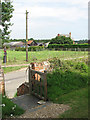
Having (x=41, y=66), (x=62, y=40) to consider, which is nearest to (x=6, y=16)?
(x=41, y=66)

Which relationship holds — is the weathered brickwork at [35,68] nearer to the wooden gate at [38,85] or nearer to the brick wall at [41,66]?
the brick wall at [41,66]

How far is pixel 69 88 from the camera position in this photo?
5297mm

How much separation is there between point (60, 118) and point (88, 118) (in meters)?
0.60

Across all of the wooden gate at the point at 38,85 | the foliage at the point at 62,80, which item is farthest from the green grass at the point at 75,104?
the wooden gate at the point at 38,85

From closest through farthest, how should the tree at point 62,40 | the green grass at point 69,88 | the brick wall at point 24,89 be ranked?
the green grass at point 69,88 → the brick wall at point 24,89 → the tree at point 62,40

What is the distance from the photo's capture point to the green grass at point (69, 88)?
368cm

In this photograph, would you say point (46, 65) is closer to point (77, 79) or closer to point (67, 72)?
point (67, 72)

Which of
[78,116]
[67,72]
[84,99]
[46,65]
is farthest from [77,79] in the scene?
[78,116]

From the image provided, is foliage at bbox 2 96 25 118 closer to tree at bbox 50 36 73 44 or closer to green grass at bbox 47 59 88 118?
green grass at bbox 47 59 88 118

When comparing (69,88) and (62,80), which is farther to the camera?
(62,80)

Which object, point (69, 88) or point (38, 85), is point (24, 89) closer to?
point (38, 85)

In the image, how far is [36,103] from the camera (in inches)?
180

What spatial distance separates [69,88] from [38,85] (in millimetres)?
1129

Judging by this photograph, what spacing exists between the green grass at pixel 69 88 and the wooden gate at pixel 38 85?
0.21 meters
